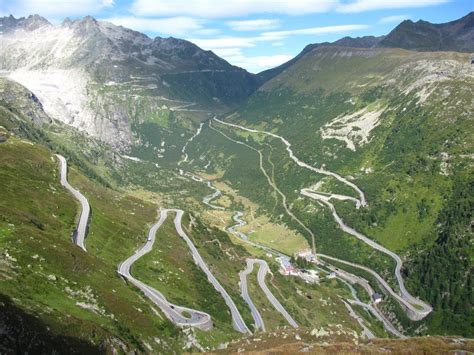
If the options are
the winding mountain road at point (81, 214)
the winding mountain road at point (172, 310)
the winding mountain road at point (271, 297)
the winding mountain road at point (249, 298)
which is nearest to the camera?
the winding mountain road at point (172, 310)

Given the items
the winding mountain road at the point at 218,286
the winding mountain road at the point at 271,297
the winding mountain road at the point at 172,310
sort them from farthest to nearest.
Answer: the winding mountain road at the point at 271,297 → the winding mountain road at the point at 218,286 → the winding mountain road at the point at 172,310

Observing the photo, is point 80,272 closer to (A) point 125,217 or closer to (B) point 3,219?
(B) point 3,219

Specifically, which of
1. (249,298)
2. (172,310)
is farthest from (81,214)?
(249,298)

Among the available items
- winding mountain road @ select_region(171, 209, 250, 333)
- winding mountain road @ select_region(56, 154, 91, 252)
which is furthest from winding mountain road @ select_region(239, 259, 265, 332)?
winding mountain road @ select_region(56, 154, 91, 252)

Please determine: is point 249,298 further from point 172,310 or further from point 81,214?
point 81,214

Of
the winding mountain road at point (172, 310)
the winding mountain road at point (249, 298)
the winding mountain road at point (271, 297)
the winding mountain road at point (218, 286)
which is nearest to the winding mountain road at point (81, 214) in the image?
the winding mountain road at point (172, 310)

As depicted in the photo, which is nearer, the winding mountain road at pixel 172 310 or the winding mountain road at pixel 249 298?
the winding mountain road at pixel 172 310

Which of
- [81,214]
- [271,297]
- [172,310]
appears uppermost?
[81,214]

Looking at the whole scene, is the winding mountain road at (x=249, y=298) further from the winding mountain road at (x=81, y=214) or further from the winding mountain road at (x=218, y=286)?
the winding mountain road at (x=81, y=214)

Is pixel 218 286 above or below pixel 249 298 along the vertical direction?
above

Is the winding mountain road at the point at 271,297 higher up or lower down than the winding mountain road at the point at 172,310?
lower down

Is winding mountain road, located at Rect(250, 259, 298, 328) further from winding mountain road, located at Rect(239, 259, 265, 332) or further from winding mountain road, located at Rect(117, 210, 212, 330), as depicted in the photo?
winding mountain road, located at Rect(117, 210, 212, 330)
